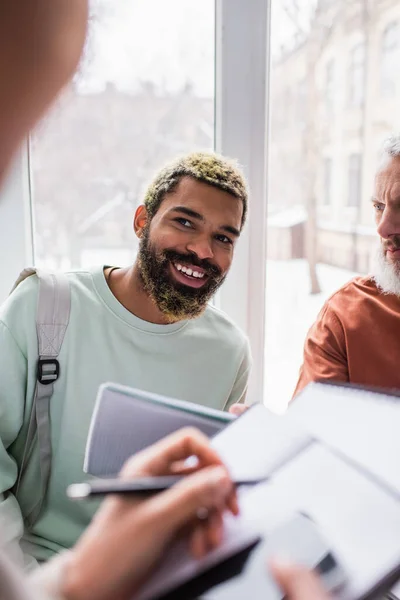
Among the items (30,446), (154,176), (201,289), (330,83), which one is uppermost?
(330,83)

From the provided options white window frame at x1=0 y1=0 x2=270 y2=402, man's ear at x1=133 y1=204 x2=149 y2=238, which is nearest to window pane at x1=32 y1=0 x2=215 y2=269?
white window frame at x1=0 y1=0 x2=270 y2=402

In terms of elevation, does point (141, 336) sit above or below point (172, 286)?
below

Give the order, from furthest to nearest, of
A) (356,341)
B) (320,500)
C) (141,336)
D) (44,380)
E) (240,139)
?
(240,139) < (356,341) < (141,336) < (44,380) < (320,500)

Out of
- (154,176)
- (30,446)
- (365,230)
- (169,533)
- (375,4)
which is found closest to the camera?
(169,533)

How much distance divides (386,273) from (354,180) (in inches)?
15.7

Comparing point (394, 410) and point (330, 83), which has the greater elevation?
point (330, 83)

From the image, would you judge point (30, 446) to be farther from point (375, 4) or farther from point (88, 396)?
point (375, 4)

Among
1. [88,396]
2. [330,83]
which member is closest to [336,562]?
[88,396]

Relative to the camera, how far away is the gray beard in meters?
1.29

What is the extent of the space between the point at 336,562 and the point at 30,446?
0.77 m

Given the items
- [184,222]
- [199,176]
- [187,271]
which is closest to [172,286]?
[187,271]

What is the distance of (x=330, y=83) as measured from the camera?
1.53 metres

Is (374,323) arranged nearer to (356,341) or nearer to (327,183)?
(356,341)

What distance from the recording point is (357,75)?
1528 millimetres
